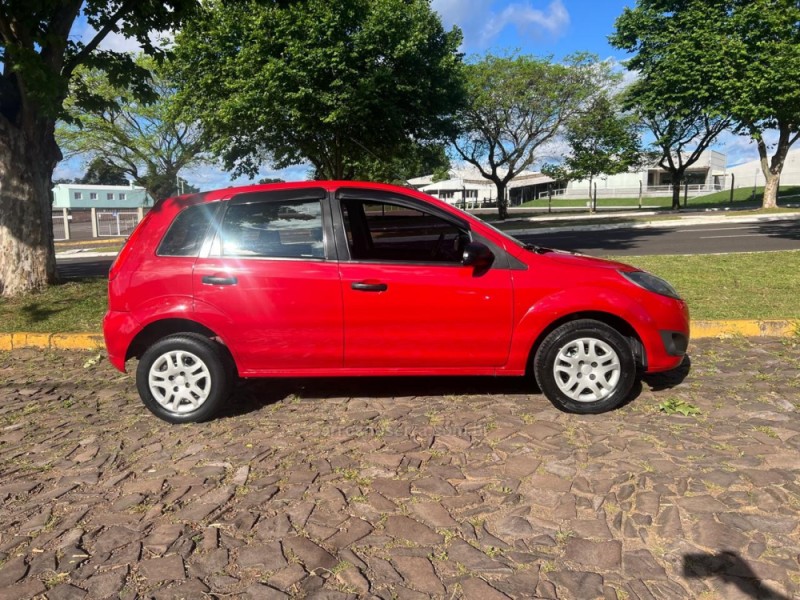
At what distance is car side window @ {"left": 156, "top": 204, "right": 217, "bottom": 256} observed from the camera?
14.4 ft

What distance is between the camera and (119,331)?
14.5 feet

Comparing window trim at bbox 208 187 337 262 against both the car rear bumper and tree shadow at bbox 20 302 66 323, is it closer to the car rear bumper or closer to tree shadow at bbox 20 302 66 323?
the car rear bumper

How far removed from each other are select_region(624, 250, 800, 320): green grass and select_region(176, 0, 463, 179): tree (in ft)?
33.3

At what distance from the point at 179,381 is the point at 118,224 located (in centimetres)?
3095

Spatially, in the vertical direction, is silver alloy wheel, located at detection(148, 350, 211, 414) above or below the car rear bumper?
below

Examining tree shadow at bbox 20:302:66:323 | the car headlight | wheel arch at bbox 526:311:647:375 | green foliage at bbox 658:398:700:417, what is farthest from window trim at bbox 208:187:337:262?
tree shadow at bbox 20:302:66:323

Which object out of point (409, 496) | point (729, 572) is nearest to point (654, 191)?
point (409, 496)

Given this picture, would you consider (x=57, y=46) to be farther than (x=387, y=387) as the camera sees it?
Yes

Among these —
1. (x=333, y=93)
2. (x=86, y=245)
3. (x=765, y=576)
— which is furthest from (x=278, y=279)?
(x=86, y=245)

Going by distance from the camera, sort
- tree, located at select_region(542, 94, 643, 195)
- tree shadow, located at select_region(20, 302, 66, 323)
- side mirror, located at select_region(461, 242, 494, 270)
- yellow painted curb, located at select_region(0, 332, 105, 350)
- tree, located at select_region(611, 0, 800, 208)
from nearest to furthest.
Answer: side mirror, located at select_region(461, 242, 494, 270)
yellow painted curb, located at select_region(0, 332, 105, 350)
tree shadow, located at select_region(20, 302, 66, 323)
tree, located at select_region(611, 0, 800, 208)
tree, located at select_region(542, 94, 643, 195)

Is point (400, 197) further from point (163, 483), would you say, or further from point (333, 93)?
point (333, 93)

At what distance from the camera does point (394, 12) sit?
18.0 meters

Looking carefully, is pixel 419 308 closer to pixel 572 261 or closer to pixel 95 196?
pixel 572 261

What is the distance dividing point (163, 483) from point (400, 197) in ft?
8.09
